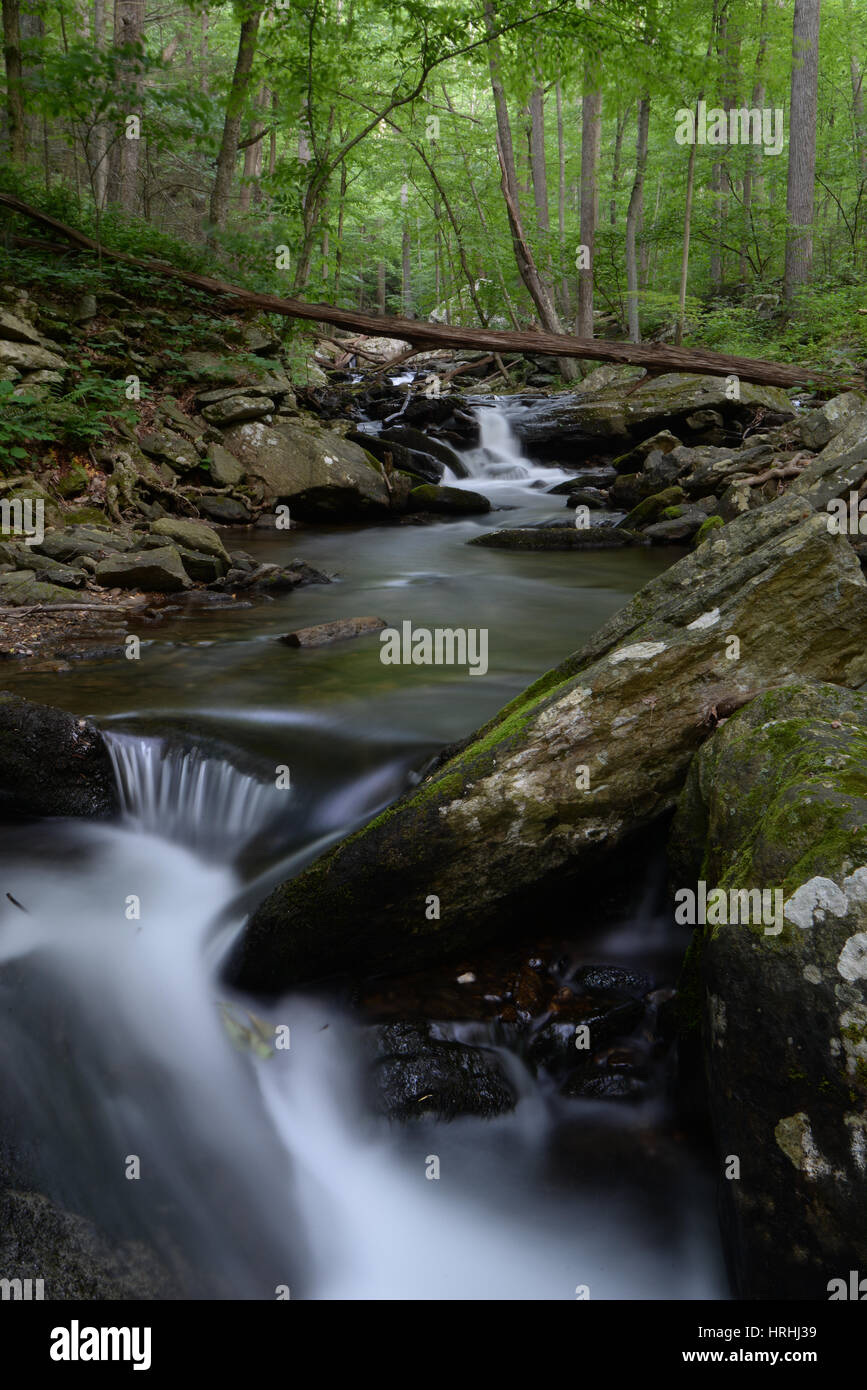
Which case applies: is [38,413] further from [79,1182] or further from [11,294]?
[79,1182]

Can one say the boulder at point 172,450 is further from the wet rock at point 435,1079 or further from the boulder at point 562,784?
the wet rock at point 435,1079

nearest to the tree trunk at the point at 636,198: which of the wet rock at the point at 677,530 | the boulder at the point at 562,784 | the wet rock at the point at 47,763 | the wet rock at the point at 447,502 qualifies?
the wet rock at the point at 447,502

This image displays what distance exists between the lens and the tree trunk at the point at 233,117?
39.1ft

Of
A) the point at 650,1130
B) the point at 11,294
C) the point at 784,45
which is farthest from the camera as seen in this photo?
the point at 784,45

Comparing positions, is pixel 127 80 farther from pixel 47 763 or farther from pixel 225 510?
pixel 47 763

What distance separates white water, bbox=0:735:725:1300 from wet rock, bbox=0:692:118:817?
2.71 feet

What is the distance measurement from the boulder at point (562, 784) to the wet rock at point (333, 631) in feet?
11.0

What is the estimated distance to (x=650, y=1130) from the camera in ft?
9.58

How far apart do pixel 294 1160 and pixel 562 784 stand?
67.8 inches

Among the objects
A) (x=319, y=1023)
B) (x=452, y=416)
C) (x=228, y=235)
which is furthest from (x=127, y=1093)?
(x=452, y=416)

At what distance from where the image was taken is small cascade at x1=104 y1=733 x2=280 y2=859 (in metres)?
4.36

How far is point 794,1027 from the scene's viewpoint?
2.11 metres

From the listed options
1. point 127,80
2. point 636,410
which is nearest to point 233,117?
point 127,80
